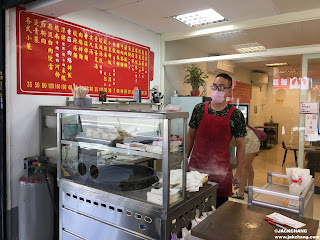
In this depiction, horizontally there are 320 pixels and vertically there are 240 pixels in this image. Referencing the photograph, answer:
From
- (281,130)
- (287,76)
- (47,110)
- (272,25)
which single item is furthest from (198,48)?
(47,110)

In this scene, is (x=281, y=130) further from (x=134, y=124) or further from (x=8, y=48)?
(x=8, y=48)

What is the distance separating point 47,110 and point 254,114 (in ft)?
9.05

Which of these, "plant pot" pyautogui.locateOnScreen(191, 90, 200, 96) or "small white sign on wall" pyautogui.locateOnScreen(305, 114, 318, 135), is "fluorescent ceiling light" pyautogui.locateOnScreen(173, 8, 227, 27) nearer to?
"plant pot" pyautogui.locateOnScreen(191, 90, 200, 96)

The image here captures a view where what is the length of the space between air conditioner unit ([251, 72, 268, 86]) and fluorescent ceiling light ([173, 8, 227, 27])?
89cm

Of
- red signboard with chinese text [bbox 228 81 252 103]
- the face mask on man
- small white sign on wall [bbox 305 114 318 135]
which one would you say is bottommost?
small white sign on wall [bbox 305 114 318 135]

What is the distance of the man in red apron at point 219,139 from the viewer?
2119 millimetres

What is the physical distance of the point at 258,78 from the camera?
3676mm

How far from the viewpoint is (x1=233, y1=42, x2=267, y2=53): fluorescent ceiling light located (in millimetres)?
3516

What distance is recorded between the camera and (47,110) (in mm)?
2607

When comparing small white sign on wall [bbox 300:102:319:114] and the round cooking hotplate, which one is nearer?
the round cooking hotplate

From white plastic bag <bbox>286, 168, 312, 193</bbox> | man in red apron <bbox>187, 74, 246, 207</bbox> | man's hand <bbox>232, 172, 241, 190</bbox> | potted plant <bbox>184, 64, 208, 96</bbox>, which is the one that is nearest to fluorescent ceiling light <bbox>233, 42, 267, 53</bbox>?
potted plant <bbox>184, 64, 208, 96</bbox>

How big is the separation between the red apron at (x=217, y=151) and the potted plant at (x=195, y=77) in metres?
2.08

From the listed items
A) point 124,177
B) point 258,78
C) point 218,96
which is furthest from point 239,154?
point 258,78

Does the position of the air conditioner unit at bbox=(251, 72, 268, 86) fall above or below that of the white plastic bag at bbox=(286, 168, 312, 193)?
above
